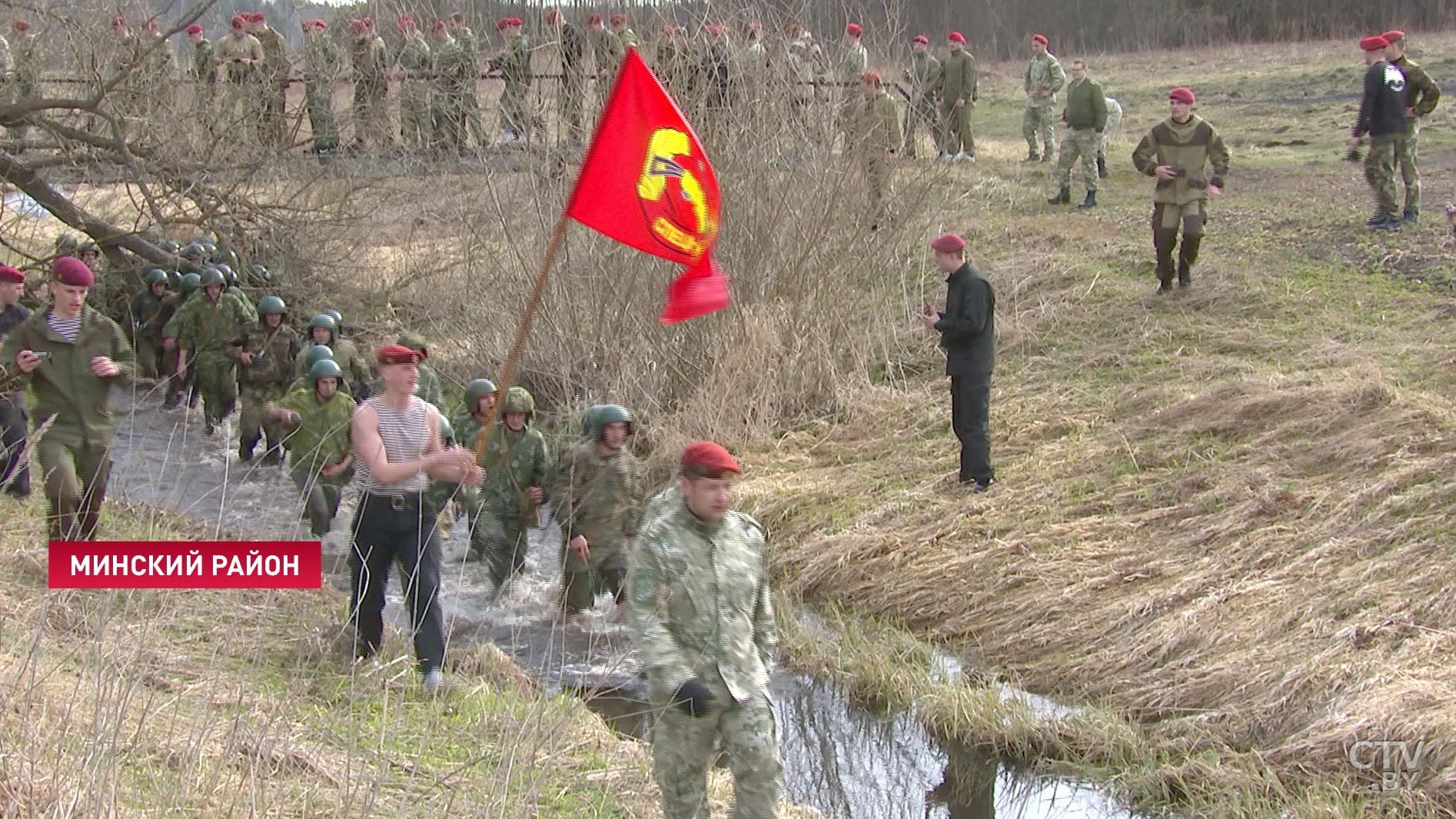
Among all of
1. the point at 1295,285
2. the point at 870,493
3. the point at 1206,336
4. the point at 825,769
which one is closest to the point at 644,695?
the point at 825,769

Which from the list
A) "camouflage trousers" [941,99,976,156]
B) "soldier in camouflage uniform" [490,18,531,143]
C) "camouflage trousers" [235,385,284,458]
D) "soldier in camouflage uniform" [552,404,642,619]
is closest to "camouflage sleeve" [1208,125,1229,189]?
"camouflage trousers" [941,99,976,156]

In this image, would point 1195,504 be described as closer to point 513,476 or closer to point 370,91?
point 513,476

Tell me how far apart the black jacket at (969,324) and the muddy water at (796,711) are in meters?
2.02

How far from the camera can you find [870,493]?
1186cm

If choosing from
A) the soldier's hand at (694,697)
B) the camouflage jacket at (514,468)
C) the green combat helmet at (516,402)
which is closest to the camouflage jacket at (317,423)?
the camouflage jacket at (514,468)

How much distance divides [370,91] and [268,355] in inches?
157

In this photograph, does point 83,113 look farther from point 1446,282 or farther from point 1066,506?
point 1446,282

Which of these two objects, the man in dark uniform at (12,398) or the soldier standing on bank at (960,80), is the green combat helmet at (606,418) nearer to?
the man in dark uniform at (12,398)

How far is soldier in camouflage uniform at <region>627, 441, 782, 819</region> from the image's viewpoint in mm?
5539

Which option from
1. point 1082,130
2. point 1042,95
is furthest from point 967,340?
point 1042,95

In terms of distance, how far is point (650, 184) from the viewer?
6.63 meters

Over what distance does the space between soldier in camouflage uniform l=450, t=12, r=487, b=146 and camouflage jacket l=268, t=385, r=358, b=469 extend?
13.1 feet

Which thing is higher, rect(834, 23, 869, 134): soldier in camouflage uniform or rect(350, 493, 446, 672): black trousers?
rect(834, 23, 869, 134): soldier in camouflage uniform

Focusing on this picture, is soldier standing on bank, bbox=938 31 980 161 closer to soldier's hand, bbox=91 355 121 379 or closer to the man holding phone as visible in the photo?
the man holding phone
